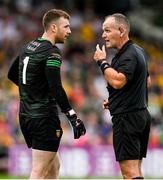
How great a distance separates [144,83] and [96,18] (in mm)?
13617

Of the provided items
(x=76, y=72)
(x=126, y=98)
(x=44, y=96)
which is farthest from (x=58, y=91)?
(x=76, y=72)

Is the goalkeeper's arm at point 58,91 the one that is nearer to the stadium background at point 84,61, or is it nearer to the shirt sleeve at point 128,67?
the shirt sleeve at point 128,67

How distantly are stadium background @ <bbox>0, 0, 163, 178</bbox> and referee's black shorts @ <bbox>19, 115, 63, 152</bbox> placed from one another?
6.52 m

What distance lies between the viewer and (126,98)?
1038 cm

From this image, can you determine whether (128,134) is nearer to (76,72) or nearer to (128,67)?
(128,67)

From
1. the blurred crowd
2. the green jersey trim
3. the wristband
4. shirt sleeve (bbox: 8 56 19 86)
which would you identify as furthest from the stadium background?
the wristband

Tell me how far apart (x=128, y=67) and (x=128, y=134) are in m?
0.80

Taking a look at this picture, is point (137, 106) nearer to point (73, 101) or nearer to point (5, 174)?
point (5, 174)

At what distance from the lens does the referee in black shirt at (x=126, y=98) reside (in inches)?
408

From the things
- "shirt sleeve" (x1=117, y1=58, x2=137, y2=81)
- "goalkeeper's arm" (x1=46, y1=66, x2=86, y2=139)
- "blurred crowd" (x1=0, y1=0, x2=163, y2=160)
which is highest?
"shirt sleeve" (x1=117, y1=58, x2=137, y2=81)

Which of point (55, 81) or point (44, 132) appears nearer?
point (55, 81)

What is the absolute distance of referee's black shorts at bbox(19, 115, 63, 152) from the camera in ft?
34.9

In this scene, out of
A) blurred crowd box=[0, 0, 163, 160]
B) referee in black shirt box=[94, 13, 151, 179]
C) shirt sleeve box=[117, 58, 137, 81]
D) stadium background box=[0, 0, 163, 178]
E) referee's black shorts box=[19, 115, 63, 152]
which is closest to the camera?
shirt sleeve box=[117, 58, 137, 81]

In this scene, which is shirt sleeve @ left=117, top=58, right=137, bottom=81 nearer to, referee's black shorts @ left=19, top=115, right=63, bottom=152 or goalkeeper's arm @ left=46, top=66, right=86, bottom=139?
goalkeeper's arm @ left=46, top=66, right=86, bottom=139
